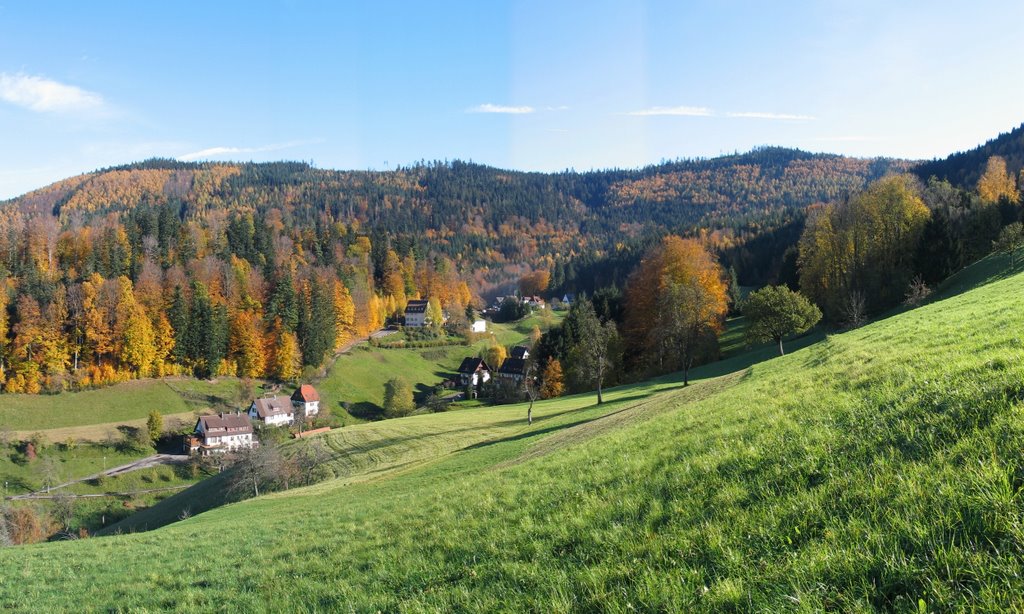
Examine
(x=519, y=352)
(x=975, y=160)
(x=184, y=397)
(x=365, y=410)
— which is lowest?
(x=365, y=410)

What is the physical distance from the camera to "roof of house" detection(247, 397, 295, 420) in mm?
85000

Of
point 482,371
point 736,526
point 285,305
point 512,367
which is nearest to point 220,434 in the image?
point 285,305

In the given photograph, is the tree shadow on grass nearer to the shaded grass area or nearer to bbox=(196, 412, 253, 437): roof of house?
bbox=(196, 412, 253, 437): roof of house

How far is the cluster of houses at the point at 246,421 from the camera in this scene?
74312 millimetres

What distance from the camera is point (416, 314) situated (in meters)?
137

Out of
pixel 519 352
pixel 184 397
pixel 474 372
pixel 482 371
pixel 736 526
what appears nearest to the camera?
pixel 736 526

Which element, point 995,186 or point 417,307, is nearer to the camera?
point 995,186

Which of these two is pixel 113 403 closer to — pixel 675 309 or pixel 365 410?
pixel 365 410

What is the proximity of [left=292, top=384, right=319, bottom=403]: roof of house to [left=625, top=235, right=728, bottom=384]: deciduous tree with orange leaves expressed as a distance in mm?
55215

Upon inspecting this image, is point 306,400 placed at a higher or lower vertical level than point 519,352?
lower

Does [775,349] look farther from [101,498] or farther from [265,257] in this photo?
[265,257]

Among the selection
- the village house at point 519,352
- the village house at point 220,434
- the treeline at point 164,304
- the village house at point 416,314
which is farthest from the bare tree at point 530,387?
the village house at point 416,314

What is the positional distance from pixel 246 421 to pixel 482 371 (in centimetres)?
4379

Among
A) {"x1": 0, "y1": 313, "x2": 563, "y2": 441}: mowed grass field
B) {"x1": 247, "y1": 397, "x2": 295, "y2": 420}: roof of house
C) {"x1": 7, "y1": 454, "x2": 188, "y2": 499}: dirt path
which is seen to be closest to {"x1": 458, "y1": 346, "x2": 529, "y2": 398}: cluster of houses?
{"x1": 0, "y1": 313, "x2": 563, "y2": 441}: mowed grass field
